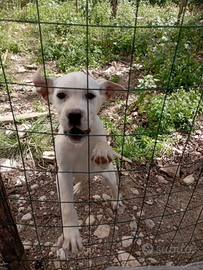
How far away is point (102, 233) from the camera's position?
2.74 m

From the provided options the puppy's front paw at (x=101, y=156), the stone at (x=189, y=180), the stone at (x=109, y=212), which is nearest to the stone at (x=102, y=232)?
the stone at (x=109, y=212)

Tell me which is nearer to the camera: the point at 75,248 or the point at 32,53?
the point at 75,248

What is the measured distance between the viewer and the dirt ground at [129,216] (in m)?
2.46

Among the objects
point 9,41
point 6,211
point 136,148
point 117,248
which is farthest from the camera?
point 9,41

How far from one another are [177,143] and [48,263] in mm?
2480

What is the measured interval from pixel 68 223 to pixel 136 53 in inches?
187

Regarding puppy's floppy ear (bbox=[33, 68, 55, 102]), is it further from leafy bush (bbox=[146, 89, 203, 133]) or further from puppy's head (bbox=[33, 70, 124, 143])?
leafy bush (bbox=[146, 89, 203, 133])

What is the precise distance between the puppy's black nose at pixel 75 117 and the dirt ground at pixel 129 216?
56 centimetres

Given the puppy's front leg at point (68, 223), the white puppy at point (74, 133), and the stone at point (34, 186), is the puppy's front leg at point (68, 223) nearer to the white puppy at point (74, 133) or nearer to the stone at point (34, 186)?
the white puppy at point (74, 133)

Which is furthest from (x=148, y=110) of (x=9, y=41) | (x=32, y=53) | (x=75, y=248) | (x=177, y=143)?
(x=9, y=41)

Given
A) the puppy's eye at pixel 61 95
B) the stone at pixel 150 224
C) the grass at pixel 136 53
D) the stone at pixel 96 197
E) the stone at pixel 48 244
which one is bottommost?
the stone at pixel 48 244

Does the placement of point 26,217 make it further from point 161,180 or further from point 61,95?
point 161,180

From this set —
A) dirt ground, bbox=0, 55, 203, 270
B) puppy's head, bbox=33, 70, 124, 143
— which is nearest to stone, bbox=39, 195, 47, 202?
dirt ground, bbox=0, 55, 203, 270

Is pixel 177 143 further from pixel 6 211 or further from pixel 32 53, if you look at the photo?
pixel 32 53
